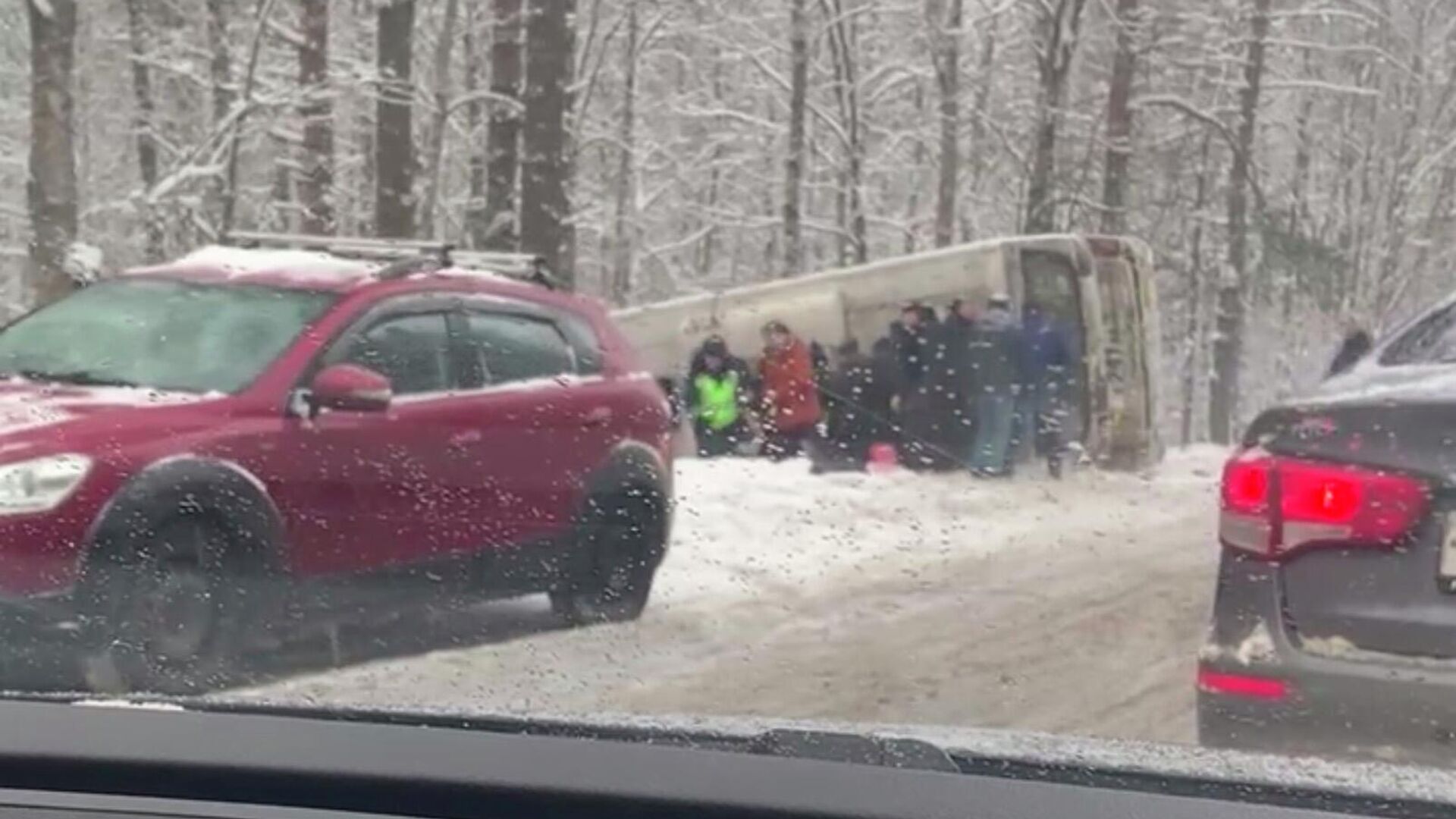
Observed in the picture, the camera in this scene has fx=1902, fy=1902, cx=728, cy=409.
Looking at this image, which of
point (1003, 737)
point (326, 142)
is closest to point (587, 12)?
point (326, 142)

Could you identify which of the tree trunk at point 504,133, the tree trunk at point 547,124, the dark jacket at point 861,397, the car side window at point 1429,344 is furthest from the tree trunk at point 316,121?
the car side window at point 1429,344

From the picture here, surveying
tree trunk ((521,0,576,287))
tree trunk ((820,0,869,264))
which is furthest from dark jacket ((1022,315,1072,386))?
tree trunk ((521,0,576,287))

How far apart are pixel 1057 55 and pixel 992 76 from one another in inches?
29.1

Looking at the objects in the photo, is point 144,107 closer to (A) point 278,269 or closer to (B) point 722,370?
(B) point 722,370

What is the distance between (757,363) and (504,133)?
10.2 feet

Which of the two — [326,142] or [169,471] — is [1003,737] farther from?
[326,142]

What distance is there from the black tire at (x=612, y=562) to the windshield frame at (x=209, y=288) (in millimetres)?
1483

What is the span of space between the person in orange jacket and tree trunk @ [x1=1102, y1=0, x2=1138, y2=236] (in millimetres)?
2841

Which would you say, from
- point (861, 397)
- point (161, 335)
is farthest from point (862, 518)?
point (161, 335)

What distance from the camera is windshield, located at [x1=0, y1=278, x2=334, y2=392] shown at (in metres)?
6.93

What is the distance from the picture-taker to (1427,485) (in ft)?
13.1

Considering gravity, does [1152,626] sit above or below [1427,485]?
below

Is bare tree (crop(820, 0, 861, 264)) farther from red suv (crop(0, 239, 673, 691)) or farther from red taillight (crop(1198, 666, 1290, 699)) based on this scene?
red taillight (crop(1198, 666, 1290, 699))

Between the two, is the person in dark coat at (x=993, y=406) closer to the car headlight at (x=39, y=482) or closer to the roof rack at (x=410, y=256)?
the roof rack at (x=410, y=256)
